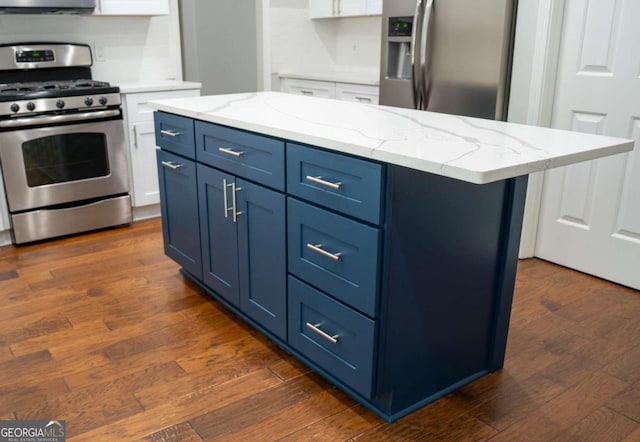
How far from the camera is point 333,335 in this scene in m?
1.90

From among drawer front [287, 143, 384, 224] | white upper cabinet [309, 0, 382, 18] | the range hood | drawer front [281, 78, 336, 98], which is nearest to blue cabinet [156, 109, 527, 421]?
drawer front [287, 143, 384, 224]

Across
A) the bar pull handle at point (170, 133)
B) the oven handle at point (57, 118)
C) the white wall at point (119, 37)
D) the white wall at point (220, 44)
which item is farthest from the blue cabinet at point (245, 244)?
the white wall at point (220, 44)

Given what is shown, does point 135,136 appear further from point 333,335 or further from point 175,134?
point 333,335

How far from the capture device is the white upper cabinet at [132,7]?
368cm

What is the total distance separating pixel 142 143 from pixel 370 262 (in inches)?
100

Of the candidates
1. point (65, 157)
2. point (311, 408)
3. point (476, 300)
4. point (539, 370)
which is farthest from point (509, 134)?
point (65, 157)

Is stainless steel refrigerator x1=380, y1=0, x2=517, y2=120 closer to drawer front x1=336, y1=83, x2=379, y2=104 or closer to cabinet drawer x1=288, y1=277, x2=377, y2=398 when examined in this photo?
drawer front x1=336, y1=83, x2=379, y2=104

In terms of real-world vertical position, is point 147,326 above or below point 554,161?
below

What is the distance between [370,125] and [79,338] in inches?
57.8

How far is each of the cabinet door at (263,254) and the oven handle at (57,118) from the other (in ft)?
5.55

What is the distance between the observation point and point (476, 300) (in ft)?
6.51

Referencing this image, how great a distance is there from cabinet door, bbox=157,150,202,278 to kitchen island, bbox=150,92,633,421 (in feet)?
0.74

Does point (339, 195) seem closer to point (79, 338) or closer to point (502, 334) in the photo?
point (502, 334)

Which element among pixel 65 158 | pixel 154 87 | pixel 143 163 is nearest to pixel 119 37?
pixel 154 87
